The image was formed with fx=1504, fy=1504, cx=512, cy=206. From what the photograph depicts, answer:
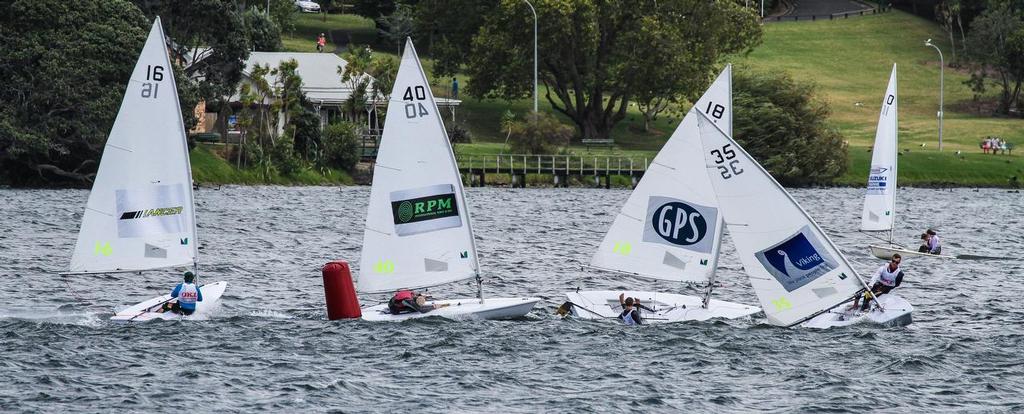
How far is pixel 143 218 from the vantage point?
32.0 meters

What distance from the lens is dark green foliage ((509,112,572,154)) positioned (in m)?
97.6

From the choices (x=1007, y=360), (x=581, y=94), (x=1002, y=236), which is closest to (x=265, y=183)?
(x=581, y=94)

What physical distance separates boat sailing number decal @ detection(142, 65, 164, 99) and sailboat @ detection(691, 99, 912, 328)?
11150mm

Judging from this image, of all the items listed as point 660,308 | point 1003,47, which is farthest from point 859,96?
point 660,308

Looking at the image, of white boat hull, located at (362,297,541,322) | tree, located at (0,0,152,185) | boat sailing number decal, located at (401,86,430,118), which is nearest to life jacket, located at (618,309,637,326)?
white boat hull, located at (362,297,541,322)

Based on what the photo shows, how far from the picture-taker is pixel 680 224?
108ft

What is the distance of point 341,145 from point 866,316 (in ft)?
203

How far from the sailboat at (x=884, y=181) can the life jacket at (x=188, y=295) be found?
26.3m

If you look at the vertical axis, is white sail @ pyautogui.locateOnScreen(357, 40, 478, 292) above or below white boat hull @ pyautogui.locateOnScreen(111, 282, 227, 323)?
above

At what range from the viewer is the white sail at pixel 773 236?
29.9 metres

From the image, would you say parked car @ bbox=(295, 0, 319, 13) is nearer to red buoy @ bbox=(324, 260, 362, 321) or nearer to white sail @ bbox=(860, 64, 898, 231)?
white sail @ bbox=(860, 64, 898, 231)

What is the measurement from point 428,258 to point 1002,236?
1534 inches

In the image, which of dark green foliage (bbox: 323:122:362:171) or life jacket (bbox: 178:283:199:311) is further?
dark green foliage (bbox: 323:122:362:171)

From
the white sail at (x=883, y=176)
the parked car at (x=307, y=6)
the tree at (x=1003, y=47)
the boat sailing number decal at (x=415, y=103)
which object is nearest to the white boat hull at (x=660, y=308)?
the boat sailing number decal at (x=415, y=103)
